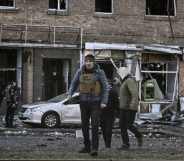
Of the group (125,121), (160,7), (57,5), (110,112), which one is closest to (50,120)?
(57,5)

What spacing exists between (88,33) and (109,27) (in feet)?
3.83

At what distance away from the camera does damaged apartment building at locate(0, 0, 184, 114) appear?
102 ft

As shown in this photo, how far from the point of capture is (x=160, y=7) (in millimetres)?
33531

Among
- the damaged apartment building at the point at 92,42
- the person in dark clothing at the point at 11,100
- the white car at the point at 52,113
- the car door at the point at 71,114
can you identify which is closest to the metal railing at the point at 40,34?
A: the damaged apartment building at the point at 92,42

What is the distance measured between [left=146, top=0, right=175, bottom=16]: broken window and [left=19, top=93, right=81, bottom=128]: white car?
10055 millimetres

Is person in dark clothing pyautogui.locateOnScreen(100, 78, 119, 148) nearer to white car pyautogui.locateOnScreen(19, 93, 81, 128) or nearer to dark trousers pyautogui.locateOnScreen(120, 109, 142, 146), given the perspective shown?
dark trousers pyautogui.locateOnScreen(120, 109, 142, 146)

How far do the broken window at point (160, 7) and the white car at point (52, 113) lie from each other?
396 inches

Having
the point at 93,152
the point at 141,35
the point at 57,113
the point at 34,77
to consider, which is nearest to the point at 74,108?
the point at 57,113

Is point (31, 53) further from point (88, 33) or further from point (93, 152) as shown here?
point (93, 152)

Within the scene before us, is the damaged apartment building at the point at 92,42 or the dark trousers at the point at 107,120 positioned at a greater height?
the damaged apartment building at the point at 92,42

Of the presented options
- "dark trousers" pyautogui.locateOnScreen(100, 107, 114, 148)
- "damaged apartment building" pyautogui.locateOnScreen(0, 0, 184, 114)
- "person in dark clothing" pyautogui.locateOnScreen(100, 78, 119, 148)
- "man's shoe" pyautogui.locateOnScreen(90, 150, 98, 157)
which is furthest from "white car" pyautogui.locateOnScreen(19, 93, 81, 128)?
"man's shoe" pyautogui.locateOnScreen(90, 150, 98, 157)

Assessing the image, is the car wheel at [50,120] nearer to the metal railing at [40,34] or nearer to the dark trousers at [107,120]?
the metal railing at [40,34]

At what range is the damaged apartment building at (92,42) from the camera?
102 feet

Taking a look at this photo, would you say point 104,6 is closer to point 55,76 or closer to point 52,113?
point 55,76
